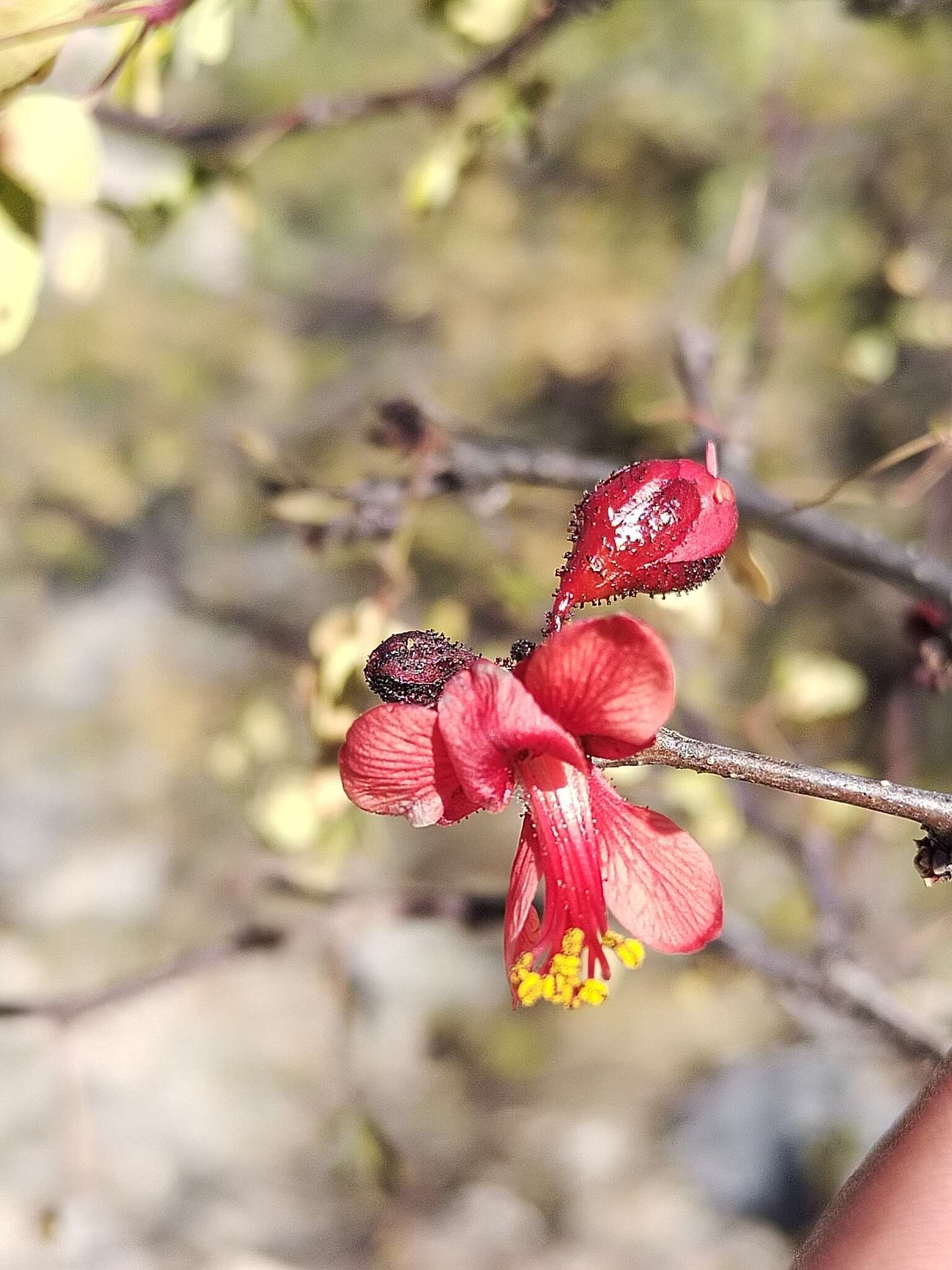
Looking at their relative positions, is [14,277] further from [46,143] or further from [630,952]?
[630,952]

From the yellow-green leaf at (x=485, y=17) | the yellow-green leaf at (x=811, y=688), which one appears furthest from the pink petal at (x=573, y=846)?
the yellow-green leaf at (x=811, y=688)

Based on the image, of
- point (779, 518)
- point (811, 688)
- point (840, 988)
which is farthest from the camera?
point (811, 688)

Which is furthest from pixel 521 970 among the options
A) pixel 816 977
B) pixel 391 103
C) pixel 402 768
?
pixel 391 103

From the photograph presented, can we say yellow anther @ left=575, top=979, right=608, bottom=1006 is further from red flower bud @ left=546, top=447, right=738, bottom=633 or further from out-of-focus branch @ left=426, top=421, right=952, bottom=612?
out-of-focus branch @ left=426, top=421, right=952, bottom=612

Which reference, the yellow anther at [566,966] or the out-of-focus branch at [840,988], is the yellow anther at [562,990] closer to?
the yellow anther at [566,966]

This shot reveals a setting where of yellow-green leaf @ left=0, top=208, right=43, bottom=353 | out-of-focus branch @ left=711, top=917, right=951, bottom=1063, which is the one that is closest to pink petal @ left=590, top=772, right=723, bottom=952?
yellow-green leaf @ left=0, top=208, right=43, bottom=353
